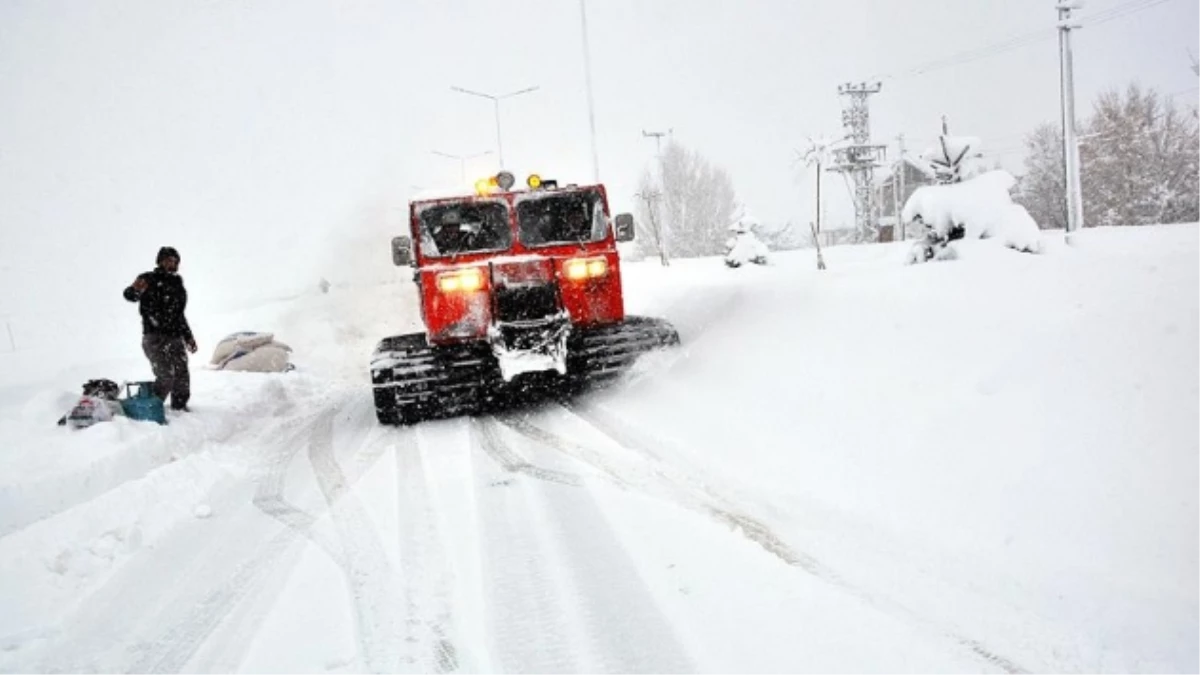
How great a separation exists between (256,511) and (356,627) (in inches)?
99.5

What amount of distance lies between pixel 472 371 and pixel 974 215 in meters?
8.98

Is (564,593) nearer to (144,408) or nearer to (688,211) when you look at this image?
(144,408)

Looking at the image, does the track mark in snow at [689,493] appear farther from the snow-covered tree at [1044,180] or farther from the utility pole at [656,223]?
the snow-covered tree at [1044,180]

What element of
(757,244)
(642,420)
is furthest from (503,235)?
(757,244)

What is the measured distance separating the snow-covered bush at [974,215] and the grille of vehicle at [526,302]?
7.46 meters

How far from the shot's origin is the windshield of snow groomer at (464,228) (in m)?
9.33

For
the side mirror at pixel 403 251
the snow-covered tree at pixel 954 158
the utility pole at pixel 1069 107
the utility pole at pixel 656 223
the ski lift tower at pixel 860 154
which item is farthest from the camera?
the ski lift tower at pixel 860 154

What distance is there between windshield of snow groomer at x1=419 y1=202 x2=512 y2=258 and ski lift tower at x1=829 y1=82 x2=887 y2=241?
50811 millimetres

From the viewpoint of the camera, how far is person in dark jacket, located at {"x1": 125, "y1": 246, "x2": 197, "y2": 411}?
851cm

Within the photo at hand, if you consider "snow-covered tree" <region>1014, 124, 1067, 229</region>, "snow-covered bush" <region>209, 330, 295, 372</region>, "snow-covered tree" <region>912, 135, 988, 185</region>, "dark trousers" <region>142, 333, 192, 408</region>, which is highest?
"snow-covered tree" <region>1014, 124, 1067, 229</region>

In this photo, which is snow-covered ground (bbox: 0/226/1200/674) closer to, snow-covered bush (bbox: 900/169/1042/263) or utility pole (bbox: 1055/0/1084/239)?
snow-covered bush (bbox: 900/169/1042/263)

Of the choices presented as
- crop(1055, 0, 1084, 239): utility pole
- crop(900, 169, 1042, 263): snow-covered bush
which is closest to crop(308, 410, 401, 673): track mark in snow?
crop(900, 169, 1042, 263): snow-covered bush

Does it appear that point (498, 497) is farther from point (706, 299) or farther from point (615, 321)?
point (706, 299)

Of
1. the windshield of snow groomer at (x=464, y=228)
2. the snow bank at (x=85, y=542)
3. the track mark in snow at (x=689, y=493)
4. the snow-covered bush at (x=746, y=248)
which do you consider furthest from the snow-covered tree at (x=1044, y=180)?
the snow bank at (x=85, y=542)
